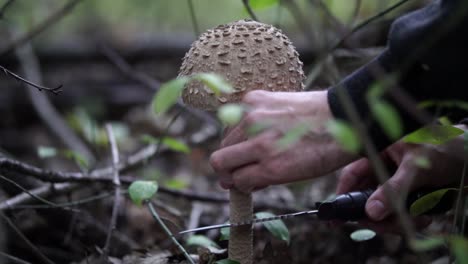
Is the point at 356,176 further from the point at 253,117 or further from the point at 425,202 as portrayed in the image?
the point at 253,117

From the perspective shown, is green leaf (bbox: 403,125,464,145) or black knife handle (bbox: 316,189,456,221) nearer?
green leaf (bbox: 403,125,464,145)

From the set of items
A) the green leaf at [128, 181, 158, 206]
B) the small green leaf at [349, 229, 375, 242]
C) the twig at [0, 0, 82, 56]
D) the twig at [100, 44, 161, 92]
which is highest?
the twig at [100, 44, 161, 92]

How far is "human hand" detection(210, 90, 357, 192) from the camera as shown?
5.11 feet

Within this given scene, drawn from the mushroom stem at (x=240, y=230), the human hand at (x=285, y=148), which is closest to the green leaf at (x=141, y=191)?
the mushroom stem at (x=240, y=230)

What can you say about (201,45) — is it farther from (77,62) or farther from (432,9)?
(77,62)

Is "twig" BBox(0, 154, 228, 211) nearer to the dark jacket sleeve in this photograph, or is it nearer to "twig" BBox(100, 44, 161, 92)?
"twig" BBox(100, 44, 161, 92)

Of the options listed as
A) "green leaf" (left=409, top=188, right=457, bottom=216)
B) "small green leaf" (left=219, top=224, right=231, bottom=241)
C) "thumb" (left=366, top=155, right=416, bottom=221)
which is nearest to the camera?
"green leaf" (left=409, top=188, right=457, bottom=216)

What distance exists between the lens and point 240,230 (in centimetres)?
205

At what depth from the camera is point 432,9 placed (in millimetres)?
1469

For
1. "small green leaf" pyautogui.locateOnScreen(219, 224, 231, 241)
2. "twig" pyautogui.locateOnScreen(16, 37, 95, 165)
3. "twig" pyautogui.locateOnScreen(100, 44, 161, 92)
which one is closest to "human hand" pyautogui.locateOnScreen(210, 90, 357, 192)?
"small green leaf" pyautogui.locateOnScreen(219, 224, 231, 241)

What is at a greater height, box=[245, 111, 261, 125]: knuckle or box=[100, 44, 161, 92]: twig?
box=[100, 44, 161, 92]: twig

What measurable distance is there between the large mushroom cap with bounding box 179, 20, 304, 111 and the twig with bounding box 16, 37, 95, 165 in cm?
270

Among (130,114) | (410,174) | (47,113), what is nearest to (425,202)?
(410,174)

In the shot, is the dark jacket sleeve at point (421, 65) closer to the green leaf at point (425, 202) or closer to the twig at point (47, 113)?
the green leaf at point (425, 202)
